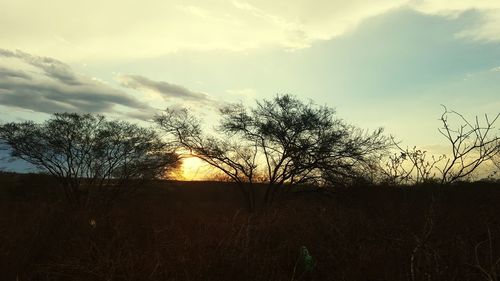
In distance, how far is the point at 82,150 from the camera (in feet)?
131

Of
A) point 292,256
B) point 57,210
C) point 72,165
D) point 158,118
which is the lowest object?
point 292,256

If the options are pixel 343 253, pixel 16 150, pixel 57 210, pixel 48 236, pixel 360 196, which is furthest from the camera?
pixel 16 150

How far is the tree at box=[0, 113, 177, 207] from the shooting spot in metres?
38.5

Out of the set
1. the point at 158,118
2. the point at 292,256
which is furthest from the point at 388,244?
the point at 158,118

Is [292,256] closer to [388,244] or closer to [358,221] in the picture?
[388,244]

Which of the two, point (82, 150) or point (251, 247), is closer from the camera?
point (251, 247)

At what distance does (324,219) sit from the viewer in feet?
33.1

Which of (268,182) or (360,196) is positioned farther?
(268,182)

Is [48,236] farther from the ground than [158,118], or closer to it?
closer to it

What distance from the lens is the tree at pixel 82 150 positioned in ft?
126

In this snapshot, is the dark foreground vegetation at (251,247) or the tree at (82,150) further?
the tree at (82,150)

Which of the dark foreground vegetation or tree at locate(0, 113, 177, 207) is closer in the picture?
the dark foreground vegetation

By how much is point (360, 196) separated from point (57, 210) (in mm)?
15381

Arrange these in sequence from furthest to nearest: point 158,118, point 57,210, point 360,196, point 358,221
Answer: point 158,118, point 360,196, point 358,221, point 57,210
